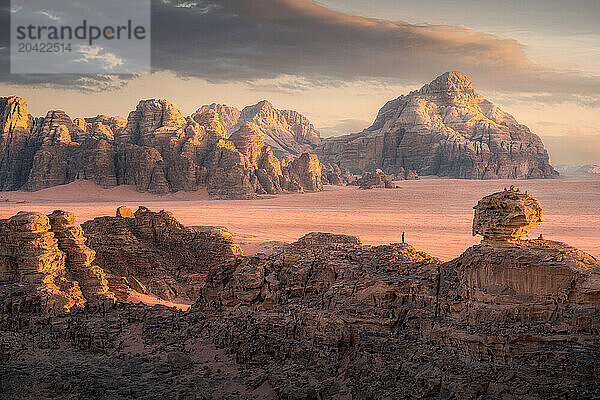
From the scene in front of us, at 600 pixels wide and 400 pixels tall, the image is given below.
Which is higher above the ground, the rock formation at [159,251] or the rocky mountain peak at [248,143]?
the rocky mountain peak at [248,143]

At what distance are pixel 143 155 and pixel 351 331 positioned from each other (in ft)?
178

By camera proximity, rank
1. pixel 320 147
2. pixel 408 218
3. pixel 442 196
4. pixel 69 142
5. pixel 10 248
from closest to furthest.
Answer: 1. pixel 10 248
2. pixel 408 218
3. pixel 442 196
4. pixel 69 142
5. pixel 320 147

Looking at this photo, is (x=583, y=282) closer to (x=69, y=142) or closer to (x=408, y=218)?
(x=408, y=218)

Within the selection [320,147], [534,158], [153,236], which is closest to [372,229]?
[153,236]

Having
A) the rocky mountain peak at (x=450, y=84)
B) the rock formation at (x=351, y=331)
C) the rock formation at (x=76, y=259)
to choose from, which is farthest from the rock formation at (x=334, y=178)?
the rock formation at (x=351, y=331)

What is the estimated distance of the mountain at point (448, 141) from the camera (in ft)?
287

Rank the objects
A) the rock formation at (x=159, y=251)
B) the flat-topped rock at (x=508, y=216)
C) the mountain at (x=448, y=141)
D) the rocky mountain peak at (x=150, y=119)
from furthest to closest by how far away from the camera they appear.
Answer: the mountain at (x=448, y=141)
the rocky mountain peak at (x=150, y=119)
the rock formation at (x=159, y=251)
the flat-topped rock at (x=508, y=216)

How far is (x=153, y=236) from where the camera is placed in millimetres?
19656

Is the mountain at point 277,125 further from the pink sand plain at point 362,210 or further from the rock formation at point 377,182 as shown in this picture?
the pink sand plain at point 362,210

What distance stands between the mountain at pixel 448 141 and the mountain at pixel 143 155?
106 ft

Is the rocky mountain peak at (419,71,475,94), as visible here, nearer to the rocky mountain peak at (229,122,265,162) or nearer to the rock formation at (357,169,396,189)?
the rock formation at (357,169,396,189)

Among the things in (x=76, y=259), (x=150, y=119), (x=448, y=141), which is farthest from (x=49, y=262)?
(x=448, y=141)

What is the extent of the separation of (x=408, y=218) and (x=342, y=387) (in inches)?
1344

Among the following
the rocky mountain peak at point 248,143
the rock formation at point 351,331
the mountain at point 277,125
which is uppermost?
the mountain at point 277,125
